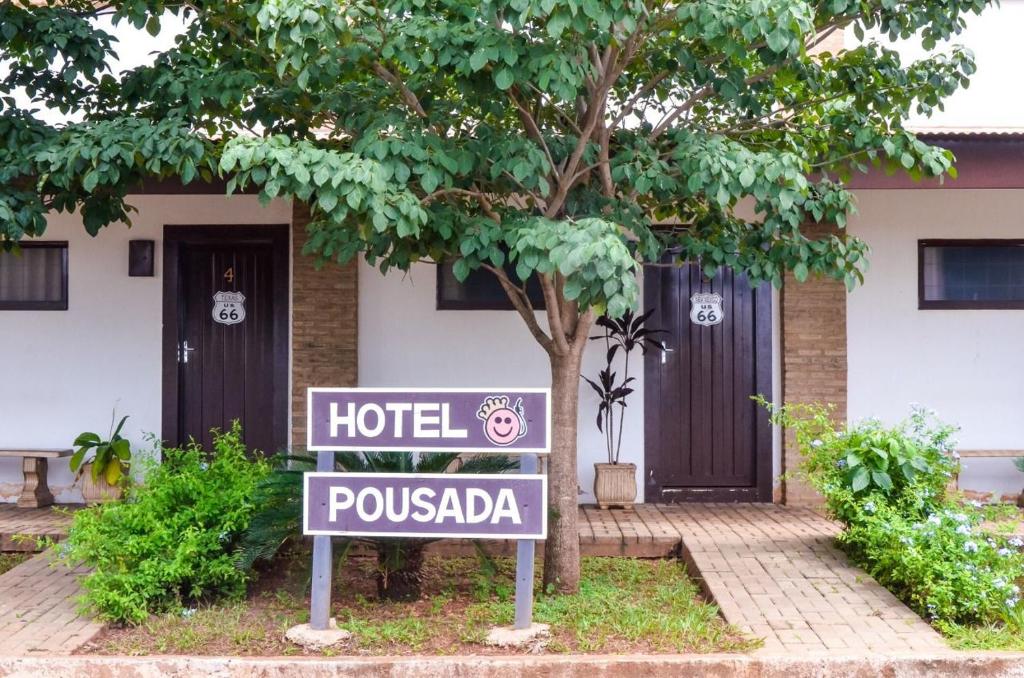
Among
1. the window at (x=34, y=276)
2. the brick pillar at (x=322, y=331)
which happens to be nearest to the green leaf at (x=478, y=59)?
the brick pillar at (x=322, y=331)

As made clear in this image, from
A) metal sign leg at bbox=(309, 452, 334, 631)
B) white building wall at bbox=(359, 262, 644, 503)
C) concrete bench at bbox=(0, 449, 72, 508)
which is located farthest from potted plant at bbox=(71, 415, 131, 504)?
metal sign leg at bbox=(309, 452, 334, 631)

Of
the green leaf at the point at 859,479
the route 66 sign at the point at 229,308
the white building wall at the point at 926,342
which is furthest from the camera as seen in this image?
the route 66 sign at the point at 229,308

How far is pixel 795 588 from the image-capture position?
19.3ft

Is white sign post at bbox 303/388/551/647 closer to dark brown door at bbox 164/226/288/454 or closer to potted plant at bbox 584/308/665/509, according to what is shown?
potted plant at bbox 584/308/665/509

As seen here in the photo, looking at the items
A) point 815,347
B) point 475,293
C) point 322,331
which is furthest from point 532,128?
point 815,347

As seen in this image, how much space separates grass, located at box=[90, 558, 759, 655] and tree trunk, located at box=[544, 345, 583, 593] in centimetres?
17

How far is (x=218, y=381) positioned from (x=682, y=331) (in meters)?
4.09

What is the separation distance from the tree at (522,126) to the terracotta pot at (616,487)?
248 cm

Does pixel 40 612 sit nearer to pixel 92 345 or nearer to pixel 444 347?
pixel 92 345

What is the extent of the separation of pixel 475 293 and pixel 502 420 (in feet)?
12.5

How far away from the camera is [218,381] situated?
8.92 m

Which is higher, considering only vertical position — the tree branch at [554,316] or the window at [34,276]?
the window at [34,276]

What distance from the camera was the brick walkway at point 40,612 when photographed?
5.02 m

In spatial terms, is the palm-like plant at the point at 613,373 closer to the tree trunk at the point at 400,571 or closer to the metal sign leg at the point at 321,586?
the tree trunk at the point at 400,571
